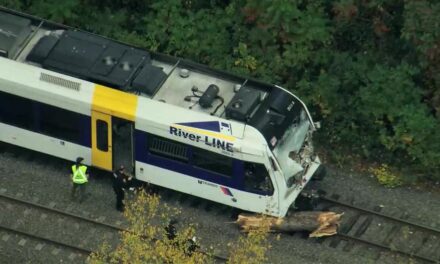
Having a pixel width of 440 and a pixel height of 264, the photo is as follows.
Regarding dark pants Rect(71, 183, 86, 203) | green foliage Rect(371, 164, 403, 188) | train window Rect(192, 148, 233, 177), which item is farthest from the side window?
dark pants Rect(71, 183, 86, 203)

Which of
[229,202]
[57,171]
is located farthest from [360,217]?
[57,171]

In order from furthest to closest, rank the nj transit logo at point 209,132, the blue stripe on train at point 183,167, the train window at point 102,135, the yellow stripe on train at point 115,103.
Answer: the train window at point 102,135
the yellow stripe on train at point 115,103
the blue stripe on train at point 183,167
the nj transit logo at point 209,132

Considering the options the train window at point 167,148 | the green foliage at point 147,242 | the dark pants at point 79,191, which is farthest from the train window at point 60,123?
the green foliage at point 147,242

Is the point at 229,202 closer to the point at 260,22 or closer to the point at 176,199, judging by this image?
the point at 176,199

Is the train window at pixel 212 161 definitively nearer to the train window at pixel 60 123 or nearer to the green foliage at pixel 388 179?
the train window at pixel 60 123

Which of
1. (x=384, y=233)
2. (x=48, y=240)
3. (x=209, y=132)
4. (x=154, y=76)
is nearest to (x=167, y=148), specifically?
(x=209, y=132)

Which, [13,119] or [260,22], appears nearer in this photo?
[13,119]

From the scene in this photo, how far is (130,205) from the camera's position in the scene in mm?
23609

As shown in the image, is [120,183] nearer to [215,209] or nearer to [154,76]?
[215,209]

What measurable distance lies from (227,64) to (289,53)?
72.3 inches

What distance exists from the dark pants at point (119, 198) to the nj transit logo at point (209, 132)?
2310 millimetres

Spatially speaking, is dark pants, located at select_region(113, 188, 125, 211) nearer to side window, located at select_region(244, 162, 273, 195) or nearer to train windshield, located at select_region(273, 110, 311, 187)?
side window, located at select_region(244, 162, 273, 195)

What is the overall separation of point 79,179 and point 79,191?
2.31ft

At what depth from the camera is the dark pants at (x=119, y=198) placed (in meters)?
23.4
